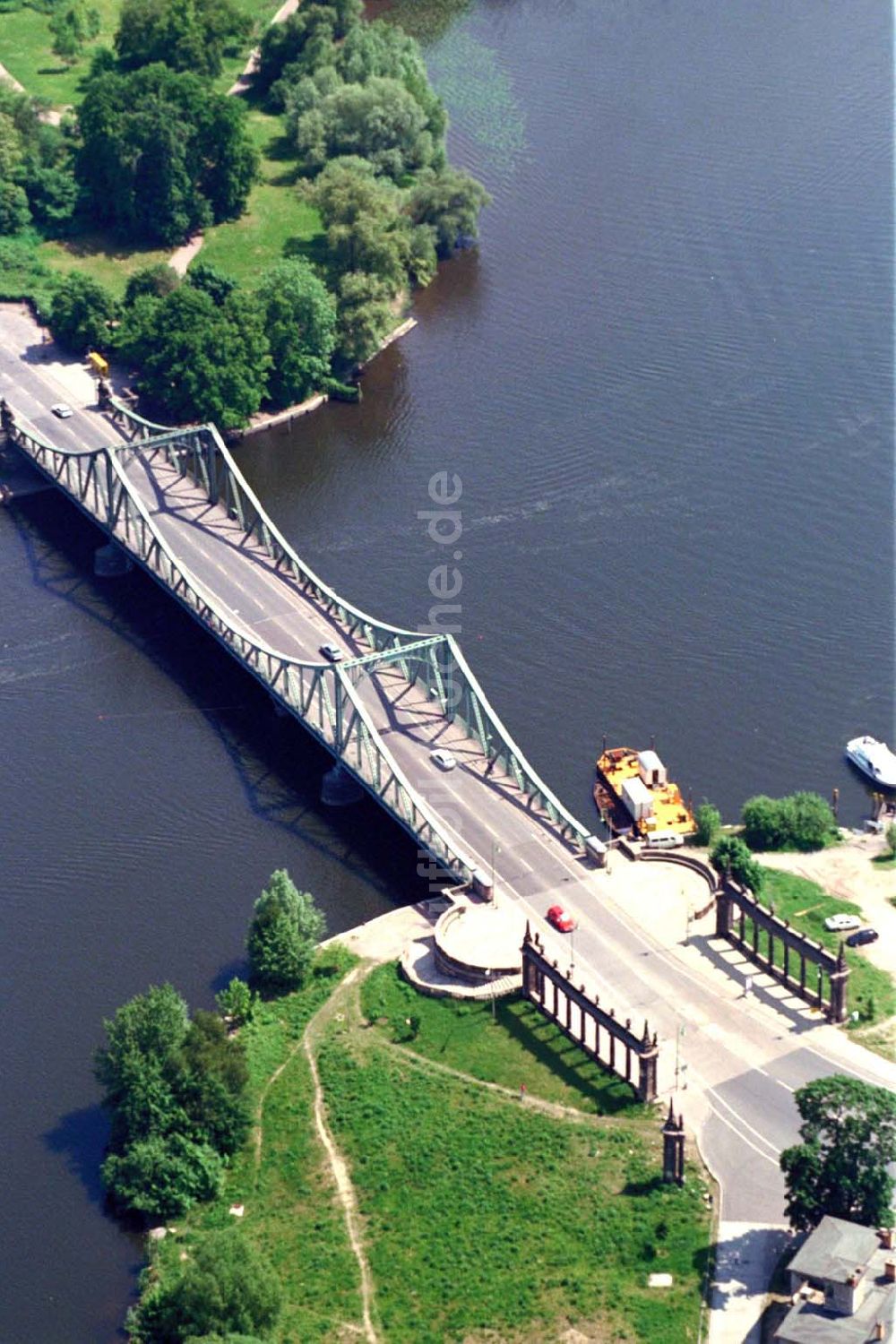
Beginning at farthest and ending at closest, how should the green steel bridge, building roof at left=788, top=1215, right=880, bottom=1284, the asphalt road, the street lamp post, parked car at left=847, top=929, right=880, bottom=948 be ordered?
1. the green steel bridge
2. parked car at left=847, top=929, right=880, bottom=948
3. the street lamp post
4. the asphalt road
5. building roof at left=788, top=1215, right=880, bottom=1284

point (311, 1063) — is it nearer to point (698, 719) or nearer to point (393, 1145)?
point (393, 1145)

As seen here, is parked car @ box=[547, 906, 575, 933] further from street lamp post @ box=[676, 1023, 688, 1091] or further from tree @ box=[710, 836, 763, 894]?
street lamp post @ box=[676, 1023, 688, 1091]

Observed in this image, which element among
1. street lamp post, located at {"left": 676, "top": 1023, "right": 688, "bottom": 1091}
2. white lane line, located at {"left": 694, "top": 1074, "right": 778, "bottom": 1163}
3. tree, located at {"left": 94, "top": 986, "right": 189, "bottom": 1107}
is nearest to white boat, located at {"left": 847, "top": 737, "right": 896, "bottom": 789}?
street lamp post, located at {"left": 676, "top": 1023, "right": 688, "bottom": 1091}

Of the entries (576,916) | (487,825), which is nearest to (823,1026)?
(576,916)

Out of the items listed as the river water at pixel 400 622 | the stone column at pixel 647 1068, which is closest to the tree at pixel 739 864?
the river water at pixel 400 622

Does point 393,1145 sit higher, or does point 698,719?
point 698,719

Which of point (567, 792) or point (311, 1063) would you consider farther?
point (567, 792)

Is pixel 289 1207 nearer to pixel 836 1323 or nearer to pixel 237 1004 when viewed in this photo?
pixel 237 1004
